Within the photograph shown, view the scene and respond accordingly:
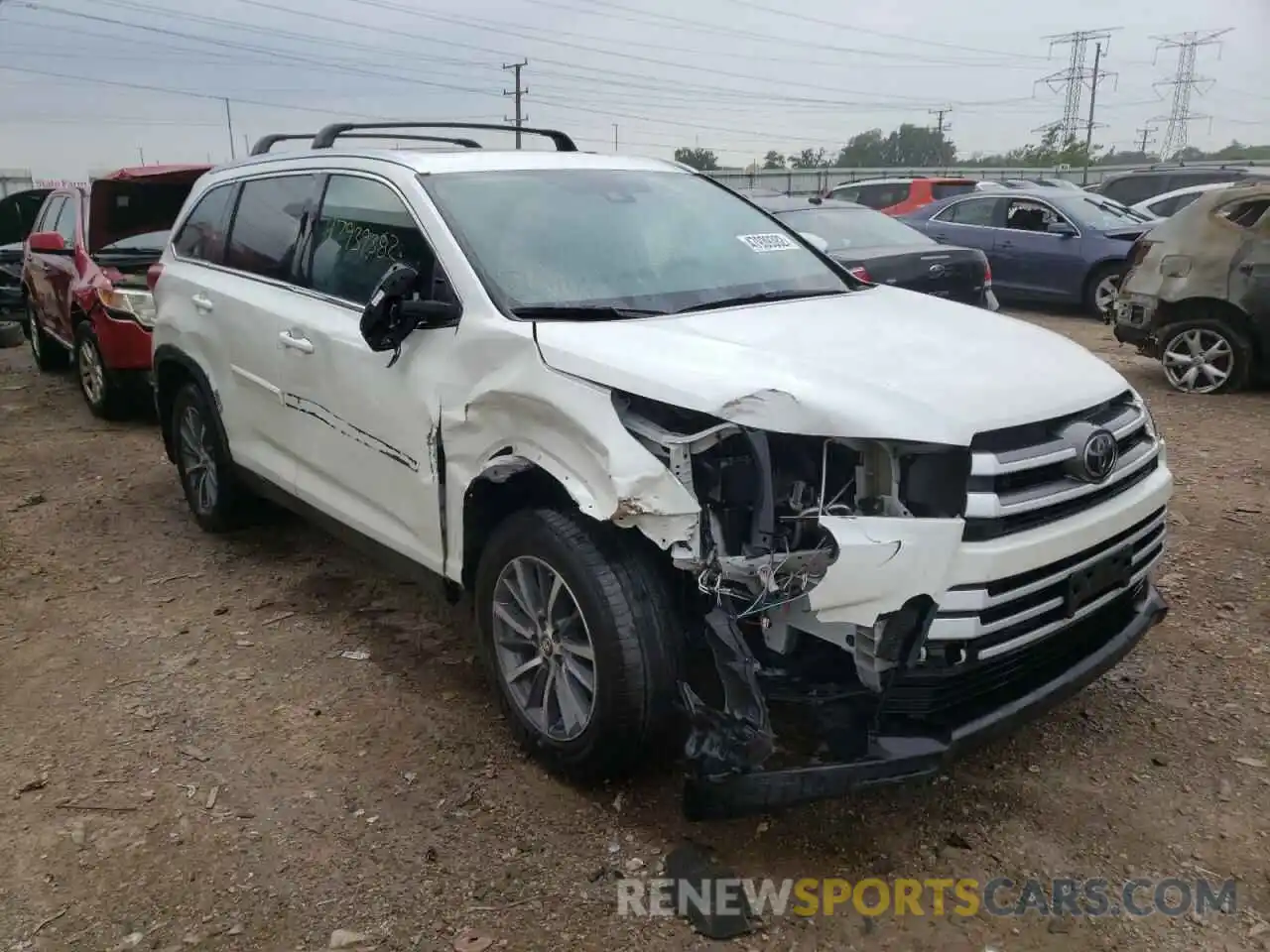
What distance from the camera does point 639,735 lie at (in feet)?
9.37

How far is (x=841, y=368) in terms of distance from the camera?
2.71 m

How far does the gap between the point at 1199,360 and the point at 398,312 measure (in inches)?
271

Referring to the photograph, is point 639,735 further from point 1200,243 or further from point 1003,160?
point 1003,160

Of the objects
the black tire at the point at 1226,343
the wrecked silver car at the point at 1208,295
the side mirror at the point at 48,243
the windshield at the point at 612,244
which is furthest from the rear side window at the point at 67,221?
the black tire at the point at 1226,343

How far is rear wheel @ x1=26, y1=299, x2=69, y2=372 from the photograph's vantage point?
1009cm

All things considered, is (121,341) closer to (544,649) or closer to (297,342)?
(297,342)

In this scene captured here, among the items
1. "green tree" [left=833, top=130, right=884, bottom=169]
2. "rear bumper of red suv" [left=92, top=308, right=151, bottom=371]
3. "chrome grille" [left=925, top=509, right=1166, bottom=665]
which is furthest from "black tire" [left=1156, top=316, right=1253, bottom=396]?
"green tree" [left=833, top=130, right=884, bottom=169]

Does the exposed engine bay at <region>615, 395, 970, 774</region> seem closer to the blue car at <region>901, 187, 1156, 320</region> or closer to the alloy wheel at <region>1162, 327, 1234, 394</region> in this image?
the alloy wheel at <region>1162, 327, 1234, 394</region>

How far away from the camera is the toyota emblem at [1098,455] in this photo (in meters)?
2.69

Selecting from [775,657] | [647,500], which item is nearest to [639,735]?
[775,657]

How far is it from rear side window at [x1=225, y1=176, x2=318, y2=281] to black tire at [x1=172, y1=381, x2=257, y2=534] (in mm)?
762

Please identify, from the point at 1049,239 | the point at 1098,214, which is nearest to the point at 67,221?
the point at 1049,239

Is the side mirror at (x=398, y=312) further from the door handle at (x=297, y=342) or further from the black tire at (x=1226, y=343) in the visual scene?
the black tire at (x=1226, y=343)

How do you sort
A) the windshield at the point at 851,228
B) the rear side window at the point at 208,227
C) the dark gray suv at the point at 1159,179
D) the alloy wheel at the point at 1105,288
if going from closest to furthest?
the rear side window at the point at 208,227 < the windshield at the point at 851,228 < the alloy wheel at the point at 1105,288 < the dark gray suv at the point at 1159,179
